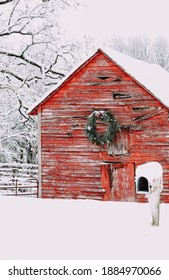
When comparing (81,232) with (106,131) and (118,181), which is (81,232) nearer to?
(106,131)

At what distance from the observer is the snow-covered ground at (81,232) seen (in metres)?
9.57

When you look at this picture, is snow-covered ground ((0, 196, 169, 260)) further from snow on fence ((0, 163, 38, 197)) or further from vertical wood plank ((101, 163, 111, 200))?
snow on fence ((0, 163, 38, 197))

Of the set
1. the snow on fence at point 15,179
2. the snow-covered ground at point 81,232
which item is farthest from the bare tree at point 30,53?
the snow-covered ground at point 81,232

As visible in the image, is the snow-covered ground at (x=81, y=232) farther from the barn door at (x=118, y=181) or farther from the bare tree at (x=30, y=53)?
the bare tree at (x=30, y=53)

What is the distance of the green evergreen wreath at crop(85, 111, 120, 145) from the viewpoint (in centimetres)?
1994

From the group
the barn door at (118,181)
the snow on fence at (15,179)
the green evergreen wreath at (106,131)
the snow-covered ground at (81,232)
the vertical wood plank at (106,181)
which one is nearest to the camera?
the snow-covered ground at (81,232)

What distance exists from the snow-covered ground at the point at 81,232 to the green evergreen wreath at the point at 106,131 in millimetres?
4867

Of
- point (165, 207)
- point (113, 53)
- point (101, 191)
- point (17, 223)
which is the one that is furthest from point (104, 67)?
point (17, 223)

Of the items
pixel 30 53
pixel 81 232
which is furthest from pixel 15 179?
pixel 81 232

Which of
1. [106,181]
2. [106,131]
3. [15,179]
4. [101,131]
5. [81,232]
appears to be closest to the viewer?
[81,232]

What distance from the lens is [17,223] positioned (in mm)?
12555

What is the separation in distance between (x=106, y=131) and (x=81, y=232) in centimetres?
906

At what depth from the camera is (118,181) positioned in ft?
67.2
